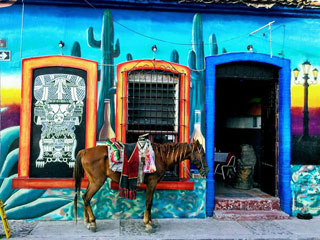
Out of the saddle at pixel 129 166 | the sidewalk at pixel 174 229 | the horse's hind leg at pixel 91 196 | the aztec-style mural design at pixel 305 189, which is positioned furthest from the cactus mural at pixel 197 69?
the horse's hind leg at pixel 91 196

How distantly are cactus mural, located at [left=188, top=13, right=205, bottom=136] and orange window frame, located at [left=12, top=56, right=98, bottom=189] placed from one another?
2.29 metres

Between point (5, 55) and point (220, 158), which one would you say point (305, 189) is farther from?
point (5, 55)

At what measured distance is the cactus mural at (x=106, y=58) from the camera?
6.58 meters

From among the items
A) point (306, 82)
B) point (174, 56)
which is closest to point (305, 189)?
point (306, 82)

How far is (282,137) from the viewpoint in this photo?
7.06 metres

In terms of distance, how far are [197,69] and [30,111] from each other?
4.00m

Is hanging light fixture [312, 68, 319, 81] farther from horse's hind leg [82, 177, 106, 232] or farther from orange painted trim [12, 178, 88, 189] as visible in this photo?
orange painted trim [12, 178, 88, 189]

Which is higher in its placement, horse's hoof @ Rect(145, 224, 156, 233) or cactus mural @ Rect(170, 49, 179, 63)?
cactus mural @ Rect(170, 49, 179, 63)

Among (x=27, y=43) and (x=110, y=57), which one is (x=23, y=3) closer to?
(x=27, y=43)

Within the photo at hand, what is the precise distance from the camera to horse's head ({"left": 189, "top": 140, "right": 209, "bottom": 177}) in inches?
232

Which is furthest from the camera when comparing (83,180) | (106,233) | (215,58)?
(215,58)

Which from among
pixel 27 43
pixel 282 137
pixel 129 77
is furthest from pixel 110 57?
pixel 282 137

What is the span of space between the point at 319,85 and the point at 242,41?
2280 millimetres

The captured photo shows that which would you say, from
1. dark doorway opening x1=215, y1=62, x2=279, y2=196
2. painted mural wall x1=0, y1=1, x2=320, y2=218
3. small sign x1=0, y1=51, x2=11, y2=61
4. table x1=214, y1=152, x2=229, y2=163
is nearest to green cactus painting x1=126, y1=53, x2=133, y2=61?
painted mural wall x1=0, y1=1, x2=320, y2=218
